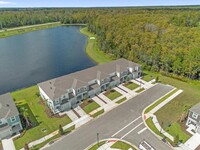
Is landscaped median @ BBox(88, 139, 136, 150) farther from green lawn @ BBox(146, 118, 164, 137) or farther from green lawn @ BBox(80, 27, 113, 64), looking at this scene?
green lawn @ BBox(80, 27, 113, 64)

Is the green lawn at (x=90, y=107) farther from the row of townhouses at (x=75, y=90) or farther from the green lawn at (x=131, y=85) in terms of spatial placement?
the green lawn at (x=131, y=85)

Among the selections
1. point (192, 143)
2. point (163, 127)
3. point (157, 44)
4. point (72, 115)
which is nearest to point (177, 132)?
point (163, 127)

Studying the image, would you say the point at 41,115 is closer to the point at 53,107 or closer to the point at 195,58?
the point at 53,107

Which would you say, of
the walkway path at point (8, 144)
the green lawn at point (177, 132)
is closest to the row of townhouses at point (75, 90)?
the walkway path at point (8, 144)

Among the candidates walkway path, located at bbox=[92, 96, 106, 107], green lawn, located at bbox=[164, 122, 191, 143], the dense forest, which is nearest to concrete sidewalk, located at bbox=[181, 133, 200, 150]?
green lawn, located at bbox=[164, 122, 191, 143]

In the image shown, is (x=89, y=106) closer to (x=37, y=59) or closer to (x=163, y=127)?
(x=163, y=127)

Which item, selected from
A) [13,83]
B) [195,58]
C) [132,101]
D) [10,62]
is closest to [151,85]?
[132,101]

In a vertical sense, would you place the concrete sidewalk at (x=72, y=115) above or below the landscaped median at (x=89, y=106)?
below
